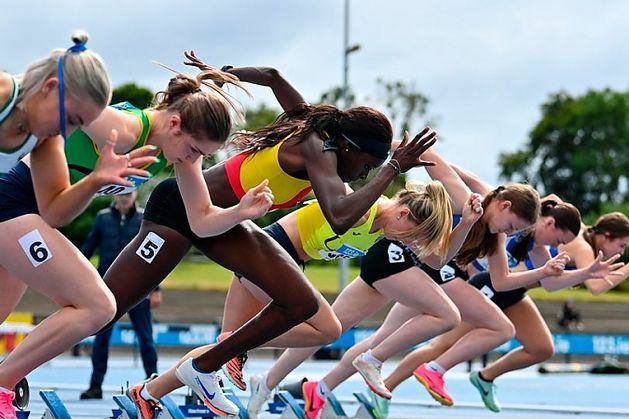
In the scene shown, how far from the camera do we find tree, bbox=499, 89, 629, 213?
90250mm

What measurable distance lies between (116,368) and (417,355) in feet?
29.5

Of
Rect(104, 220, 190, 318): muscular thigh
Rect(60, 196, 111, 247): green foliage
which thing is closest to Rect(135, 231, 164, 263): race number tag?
Rect(104, 220, 190, 318): muscular thigh

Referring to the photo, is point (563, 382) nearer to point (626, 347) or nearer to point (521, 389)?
point (521, 389)

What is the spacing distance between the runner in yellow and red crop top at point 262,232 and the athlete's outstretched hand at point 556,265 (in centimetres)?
245

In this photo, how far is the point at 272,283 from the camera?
712 centimetres

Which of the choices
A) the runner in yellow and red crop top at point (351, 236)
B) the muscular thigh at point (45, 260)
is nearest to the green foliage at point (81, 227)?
the runner in yellow and red crop top at point (351, 236)

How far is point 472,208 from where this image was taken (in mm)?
8180

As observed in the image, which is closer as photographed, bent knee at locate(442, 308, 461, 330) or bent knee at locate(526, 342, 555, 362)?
bent knee at locate(442, 308, 461, 330)

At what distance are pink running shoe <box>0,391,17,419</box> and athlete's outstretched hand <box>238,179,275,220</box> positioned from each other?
156 cm

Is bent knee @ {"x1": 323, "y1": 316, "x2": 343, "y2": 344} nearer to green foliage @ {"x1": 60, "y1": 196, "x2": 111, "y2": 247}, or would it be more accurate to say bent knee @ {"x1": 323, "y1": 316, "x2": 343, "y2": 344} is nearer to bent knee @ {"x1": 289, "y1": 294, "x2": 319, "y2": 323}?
bent knee @ {"x1": 289, "y1": 294, "x2": 319, "y2": 323}

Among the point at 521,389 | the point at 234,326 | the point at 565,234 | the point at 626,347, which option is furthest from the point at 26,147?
the point at 626,347

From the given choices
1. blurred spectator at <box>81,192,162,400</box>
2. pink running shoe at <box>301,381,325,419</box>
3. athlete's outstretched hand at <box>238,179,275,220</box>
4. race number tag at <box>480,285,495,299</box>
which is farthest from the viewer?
blurred spectator at <box>81,192,162,400</box>

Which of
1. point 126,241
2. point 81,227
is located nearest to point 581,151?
point 81,227

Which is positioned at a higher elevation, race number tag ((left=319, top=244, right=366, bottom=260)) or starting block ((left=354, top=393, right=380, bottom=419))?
race number tag ((left=319, top=244, right=366, bottom=260))
